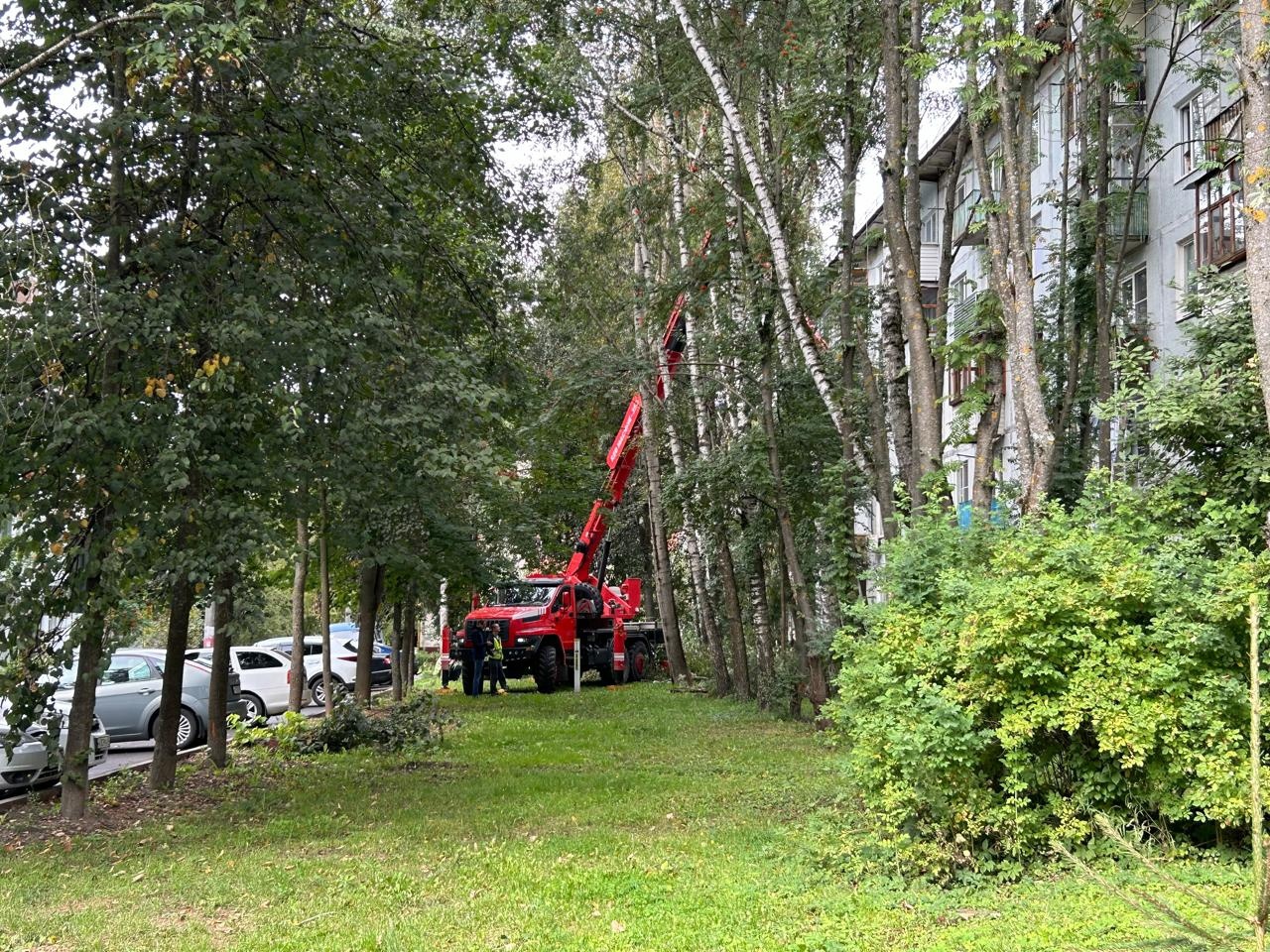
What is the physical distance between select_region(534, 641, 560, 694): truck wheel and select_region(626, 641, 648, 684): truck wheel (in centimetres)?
389

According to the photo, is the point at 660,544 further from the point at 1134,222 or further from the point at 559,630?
the point at 1134,222

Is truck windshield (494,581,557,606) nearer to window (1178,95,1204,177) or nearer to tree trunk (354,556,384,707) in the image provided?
tree trunk (354,556,384,707)

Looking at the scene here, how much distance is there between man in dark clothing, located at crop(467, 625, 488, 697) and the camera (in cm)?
2509

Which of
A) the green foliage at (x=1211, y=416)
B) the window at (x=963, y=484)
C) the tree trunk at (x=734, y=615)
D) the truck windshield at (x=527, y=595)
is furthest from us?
the window at (x=963, y=484)

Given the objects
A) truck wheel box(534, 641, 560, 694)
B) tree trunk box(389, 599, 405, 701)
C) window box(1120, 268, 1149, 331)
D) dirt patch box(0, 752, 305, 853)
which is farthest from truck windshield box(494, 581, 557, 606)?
window box(1120, 268, 1149, 331)

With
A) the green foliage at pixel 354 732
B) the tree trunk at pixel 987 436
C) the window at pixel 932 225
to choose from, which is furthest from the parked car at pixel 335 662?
the window at pixel 932 225

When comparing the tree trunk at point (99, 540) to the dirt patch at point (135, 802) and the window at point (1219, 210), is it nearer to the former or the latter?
the dirt patch at point (135, 802)

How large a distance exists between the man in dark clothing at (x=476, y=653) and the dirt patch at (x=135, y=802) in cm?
1058

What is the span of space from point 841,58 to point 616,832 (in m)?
9.52

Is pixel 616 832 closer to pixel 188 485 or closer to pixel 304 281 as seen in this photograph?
pixel 188 485

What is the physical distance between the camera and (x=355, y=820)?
996 centimetres

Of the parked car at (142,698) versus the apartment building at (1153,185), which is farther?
the apartment building at (1153,185)

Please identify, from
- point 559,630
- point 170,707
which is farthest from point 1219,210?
point 170,707

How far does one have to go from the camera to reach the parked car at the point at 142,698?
17.0m
